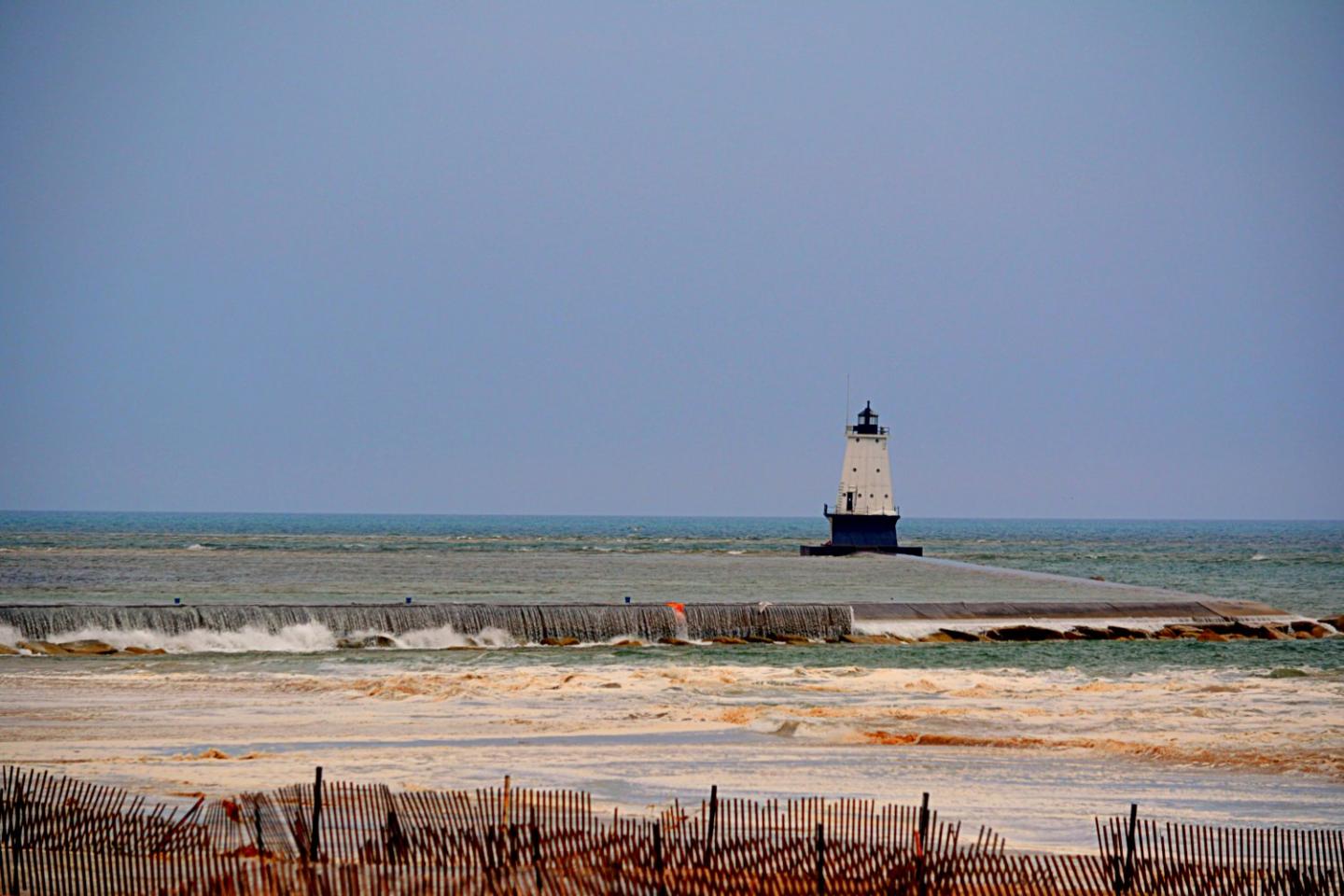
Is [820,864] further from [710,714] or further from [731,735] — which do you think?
[710,714]

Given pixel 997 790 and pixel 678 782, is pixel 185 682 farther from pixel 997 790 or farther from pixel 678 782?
pixel 997 790

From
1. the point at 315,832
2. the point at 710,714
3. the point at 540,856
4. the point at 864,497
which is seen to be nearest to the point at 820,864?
the point at 540,856

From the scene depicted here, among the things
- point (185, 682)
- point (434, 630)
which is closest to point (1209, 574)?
point (434, 630)

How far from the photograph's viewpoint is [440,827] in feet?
46.6

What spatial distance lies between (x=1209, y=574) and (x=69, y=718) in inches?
2806

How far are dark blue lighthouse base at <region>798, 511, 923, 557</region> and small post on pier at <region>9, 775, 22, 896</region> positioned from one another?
70.1m

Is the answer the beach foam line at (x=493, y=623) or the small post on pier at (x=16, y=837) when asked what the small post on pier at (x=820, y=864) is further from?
the beach foam line at (x=493, y=623)

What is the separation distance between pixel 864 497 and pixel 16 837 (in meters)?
69.1

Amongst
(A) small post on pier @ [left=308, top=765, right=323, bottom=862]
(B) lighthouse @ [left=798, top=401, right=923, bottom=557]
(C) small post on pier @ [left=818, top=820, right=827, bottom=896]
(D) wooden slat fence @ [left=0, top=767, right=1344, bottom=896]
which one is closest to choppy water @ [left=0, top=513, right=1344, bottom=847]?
(D) wooden slat fence @ [left=0, top=767, right=1344, bottom=896]

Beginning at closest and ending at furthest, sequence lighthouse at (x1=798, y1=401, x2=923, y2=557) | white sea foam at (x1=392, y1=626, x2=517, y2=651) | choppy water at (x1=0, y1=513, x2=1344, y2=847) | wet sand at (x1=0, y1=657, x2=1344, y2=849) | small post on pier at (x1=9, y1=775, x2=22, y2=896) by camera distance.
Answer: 1. small post on pier at (x1=9, y1=775, x2=22, y2=896)
2. wet sand at (x1=0, y1=657, x2=1344, y2=849)
3. choppy water at (x1=0, y1=513, x2=1344, y2=847)
4. white sea foam at (x1=392, y1=626, x2=517, y2=651)
5. lighthouse at (x1=798, y1=401, x2=923, y2=557)

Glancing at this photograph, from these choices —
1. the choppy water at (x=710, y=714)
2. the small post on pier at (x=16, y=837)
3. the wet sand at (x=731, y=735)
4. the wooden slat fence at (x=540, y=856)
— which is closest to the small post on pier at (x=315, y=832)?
the wooden slat fence at (x=540, y=856)

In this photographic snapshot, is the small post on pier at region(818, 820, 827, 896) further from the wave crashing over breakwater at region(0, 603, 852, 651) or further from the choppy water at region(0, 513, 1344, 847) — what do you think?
the wave crashing over breakwater at region(0, 603, 852, 651)

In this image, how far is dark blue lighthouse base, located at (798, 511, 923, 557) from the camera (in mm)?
82688

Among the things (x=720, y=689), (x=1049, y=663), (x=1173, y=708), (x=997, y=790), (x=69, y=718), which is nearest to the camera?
(x=997, y=790)
